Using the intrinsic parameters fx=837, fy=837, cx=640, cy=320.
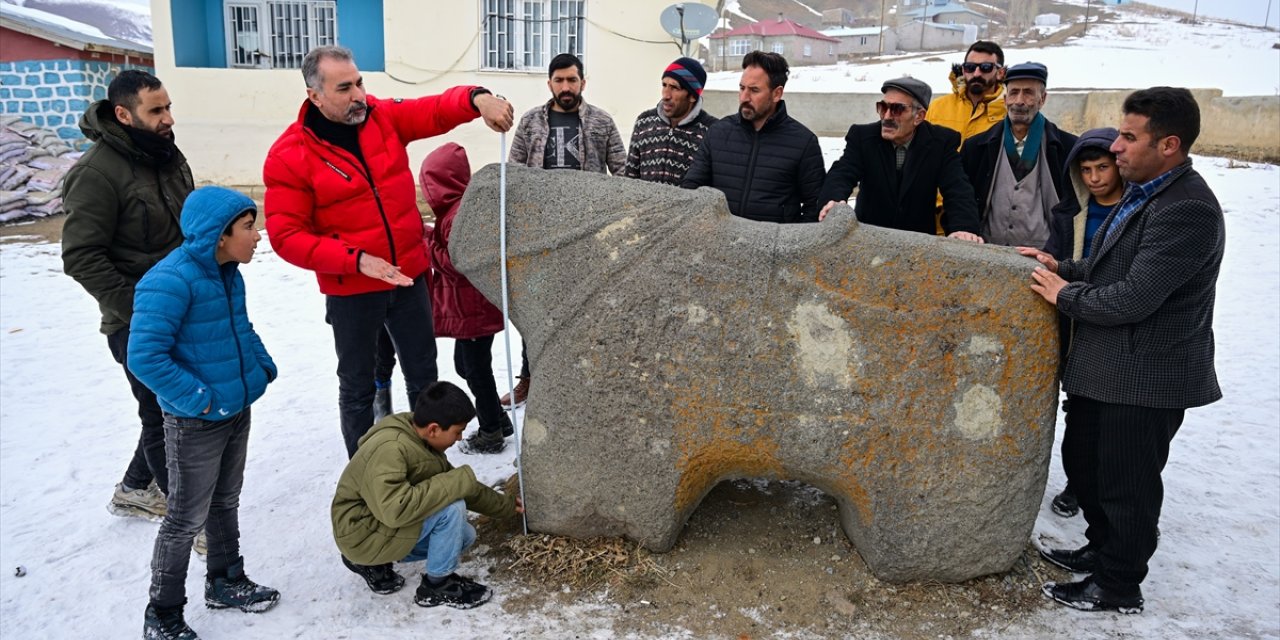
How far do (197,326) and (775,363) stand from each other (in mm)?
1989

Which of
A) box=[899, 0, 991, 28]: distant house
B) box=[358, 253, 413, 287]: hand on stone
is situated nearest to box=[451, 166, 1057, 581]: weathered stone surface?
box=[358, 253, 413, 287]: hand on stone

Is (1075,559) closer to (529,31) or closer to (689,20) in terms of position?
(689,20)

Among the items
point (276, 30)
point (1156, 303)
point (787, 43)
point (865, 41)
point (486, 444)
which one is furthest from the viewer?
point (865, 41)

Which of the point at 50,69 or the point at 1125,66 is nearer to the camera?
the point at 50,69

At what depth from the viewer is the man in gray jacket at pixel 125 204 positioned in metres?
3.24

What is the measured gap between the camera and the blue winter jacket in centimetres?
268

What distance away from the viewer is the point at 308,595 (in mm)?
3203

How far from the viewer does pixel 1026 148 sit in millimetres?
3818

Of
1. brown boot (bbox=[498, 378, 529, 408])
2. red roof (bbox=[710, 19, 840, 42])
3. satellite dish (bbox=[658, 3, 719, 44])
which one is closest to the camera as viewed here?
brown boot (bbox=[498, 378, 529, 408])

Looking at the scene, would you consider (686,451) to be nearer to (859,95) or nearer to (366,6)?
(366,6)

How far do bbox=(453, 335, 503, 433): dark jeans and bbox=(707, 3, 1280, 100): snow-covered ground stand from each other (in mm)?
16805

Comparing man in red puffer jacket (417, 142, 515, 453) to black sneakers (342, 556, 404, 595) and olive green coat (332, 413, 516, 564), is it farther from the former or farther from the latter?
black sneakers (342, 556, 404, 595)

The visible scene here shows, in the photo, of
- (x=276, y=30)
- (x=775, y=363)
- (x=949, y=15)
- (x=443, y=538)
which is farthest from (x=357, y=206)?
(x=949, y=15)

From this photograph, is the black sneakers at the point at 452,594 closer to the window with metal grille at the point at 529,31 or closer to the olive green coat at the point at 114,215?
the olive green coat at the point at 114,215
